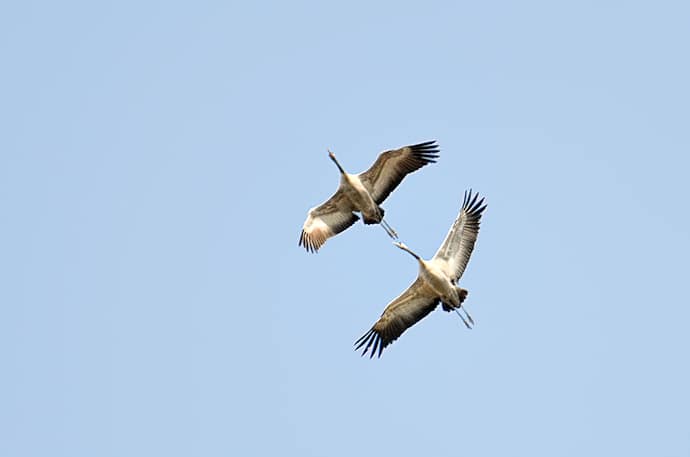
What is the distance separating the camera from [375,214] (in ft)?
94.5

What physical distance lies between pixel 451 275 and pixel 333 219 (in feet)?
14.7

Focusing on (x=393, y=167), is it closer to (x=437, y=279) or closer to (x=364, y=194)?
(x=364, y=194)

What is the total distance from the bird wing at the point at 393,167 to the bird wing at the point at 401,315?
3.09m

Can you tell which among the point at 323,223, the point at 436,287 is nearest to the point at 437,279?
the point at 436,287

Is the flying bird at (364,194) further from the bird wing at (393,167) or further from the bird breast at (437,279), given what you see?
the bird breast at (437,279)

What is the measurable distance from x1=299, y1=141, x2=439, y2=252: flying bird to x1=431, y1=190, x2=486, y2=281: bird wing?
182cm

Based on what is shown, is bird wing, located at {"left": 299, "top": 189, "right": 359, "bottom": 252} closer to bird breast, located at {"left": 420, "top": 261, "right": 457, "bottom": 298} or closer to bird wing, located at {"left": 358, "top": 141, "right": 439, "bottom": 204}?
bird wing, located at {"left": 358, "top": 141, "right": 439, "bottom": 204}

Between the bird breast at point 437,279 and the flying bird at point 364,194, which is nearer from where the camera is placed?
the bird breast at point 437,279

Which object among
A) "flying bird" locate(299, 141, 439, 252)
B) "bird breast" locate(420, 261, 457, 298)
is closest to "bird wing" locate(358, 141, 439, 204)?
"flying bird" locate(299, 141, 439, 252)

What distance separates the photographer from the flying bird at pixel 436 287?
87.8 ft

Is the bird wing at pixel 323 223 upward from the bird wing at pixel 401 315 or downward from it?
upward

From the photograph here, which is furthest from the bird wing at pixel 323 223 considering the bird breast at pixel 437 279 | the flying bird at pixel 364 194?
the bird breast at pixel 437 279

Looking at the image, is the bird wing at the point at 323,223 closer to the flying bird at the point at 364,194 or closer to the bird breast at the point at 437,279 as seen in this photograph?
the flying bird at the point at 364,194

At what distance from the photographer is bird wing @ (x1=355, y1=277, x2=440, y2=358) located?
27.4 m
